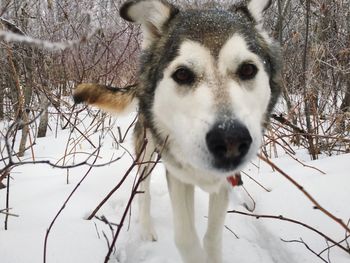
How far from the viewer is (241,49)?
176 centimetres

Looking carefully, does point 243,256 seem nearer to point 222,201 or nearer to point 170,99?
point 222,201

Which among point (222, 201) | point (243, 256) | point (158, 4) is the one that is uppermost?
point (158, 4)

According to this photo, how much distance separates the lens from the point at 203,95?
156cm

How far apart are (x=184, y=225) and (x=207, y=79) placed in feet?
3.00

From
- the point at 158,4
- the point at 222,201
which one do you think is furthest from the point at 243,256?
the point at 158,4

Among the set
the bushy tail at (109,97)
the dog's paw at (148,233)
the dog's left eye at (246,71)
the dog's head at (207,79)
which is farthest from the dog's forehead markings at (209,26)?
the dog's paw at (148,233)

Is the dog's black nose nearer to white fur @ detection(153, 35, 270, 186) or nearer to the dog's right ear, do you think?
white fur @ detection(153, 35, 270, 186)

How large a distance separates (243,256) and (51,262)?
1.16 metres

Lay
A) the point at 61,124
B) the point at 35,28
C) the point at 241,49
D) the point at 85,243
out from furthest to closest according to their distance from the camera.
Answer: the point at 61,124, the point at 35,28, the point at 85,243, the point at 241,49

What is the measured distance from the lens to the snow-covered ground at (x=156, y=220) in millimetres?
2010

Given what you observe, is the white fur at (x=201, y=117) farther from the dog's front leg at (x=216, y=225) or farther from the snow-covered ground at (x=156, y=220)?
the snow-covered ground at (x=156, y=220)

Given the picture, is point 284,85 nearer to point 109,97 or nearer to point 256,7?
point 256,7

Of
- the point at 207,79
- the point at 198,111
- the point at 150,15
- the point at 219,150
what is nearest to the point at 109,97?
the point at 150,15

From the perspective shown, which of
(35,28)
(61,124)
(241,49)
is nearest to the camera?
(241,49)
